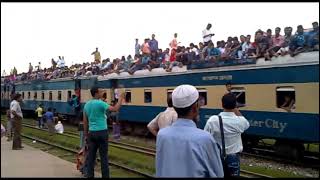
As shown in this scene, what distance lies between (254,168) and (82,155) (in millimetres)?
4348

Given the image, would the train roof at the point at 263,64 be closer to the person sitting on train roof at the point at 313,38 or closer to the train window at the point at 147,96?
the person sitting on train roof at the point at 313,38

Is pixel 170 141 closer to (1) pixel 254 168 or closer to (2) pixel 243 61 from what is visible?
(1) pixel 254 168

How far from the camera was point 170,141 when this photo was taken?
12.5 feet

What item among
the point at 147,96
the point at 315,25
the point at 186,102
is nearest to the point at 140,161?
the point at 315,25

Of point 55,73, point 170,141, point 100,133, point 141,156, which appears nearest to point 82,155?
point 100,133

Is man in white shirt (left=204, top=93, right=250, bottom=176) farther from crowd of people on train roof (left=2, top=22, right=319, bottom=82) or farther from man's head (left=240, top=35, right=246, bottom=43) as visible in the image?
man's head (left=240, top=35, right=246, bottom=43)

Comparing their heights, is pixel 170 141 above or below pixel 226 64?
below

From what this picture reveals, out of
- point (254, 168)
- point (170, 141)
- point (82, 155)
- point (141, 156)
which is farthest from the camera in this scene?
point (141, 156)

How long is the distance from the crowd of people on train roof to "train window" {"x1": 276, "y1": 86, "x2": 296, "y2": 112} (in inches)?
36.4

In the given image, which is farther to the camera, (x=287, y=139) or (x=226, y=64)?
(x=226, y=64)

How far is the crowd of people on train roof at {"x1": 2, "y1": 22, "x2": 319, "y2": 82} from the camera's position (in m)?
13.3

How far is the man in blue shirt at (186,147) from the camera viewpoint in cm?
369

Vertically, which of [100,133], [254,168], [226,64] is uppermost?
[226,64]

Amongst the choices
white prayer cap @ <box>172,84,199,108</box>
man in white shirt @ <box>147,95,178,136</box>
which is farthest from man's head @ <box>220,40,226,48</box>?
white prayer cap @ <box>172,84,199,108</box>
